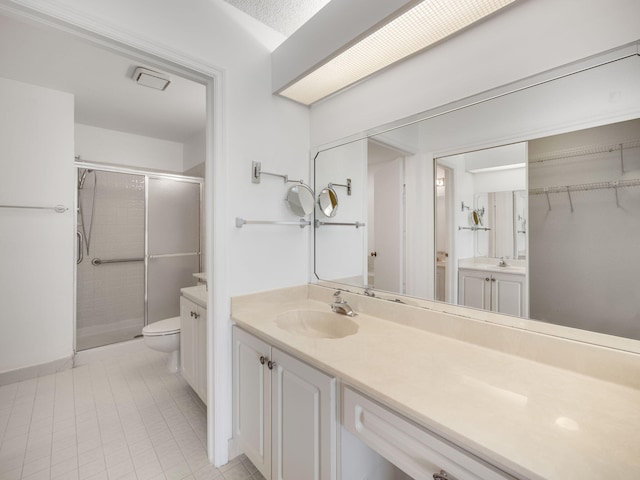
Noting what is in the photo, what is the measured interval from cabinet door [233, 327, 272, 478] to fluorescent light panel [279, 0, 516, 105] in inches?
56.4

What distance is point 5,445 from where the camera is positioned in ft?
5.40

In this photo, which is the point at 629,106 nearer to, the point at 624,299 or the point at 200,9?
the point at 624,299

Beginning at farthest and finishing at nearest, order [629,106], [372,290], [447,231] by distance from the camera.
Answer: [372,290] < [447,231] < [629,106]

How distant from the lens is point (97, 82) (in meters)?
2.38

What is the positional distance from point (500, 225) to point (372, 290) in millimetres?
724

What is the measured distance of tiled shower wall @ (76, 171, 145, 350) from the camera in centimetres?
286

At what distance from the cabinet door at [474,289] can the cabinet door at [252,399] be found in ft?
2.95

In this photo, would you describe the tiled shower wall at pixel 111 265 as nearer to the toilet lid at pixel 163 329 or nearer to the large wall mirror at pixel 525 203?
the toilet lid at pixel 163 329

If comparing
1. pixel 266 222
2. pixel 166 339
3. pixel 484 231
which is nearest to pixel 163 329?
pixel 166 339

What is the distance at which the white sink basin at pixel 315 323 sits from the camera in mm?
1520

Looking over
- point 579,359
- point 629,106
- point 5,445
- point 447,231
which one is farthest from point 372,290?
point 5,445

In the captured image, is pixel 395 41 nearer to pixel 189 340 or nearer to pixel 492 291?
pixel 492 291

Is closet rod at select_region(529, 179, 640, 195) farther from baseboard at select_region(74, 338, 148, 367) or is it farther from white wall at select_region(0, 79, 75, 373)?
baseboard at select_region(74, 338, 148, 367)

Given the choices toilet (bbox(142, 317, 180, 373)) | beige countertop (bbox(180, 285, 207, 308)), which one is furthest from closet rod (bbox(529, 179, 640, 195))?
toilet (bbox(142, 317, 180, 373))
